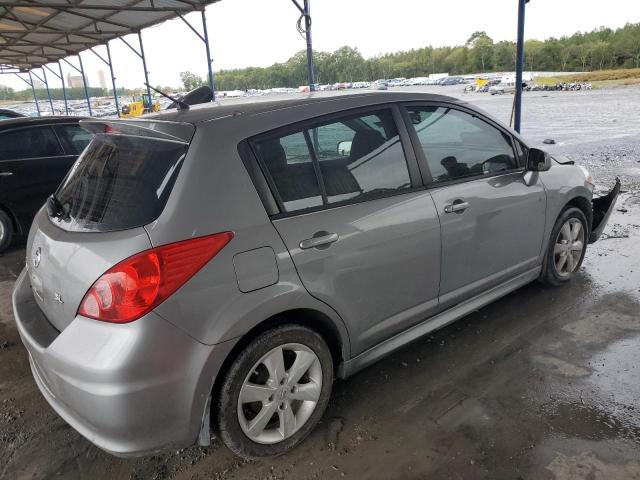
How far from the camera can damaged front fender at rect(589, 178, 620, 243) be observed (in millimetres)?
4055

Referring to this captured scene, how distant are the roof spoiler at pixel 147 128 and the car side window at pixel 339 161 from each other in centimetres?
33

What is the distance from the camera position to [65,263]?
6.51 feet

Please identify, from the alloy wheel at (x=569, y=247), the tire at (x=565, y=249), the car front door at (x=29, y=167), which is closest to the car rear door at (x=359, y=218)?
the tire at (x=565, y=249)

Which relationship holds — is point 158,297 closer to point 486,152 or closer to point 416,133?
point 416,133

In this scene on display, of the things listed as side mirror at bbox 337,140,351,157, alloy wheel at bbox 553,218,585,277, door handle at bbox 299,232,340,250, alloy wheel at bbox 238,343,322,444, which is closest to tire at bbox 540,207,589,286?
alloy wheel at bbox 553,218,585,277

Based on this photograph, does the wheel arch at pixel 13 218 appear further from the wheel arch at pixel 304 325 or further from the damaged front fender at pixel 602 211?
the damaged front fender at pixel 602 211

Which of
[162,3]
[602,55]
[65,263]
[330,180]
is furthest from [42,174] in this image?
[602,55]

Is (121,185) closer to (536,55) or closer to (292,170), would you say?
(292,170)

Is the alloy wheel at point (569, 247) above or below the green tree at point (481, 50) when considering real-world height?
below

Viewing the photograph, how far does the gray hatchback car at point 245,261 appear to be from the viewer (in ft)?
5.89

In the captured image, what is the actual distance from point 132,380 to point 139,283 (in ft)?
1.18

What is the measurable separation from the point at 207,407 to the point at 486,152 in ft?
7.82

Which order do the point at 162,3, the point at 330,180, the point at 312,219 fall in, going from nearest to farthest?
the point at 312,219
the point at 330,180
the point at 162,3

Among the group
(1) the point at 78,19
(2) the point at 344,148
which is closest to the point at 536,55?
(1) the point at 78,19
